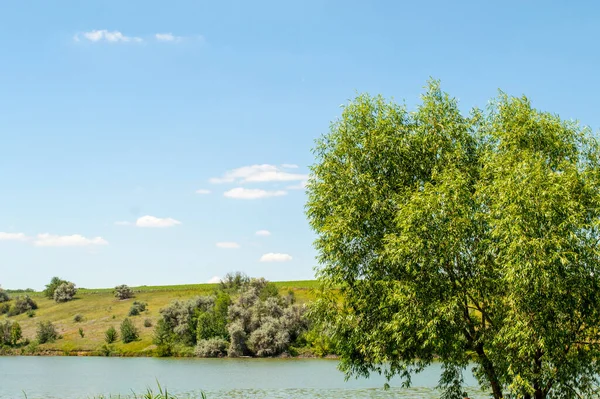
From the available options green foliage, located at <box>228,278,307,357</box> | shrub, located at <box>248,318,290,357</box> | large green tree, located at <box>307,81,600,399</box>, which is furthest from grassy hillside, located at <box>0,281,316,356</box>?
large green tree, located at <box>307,81,600,399</box>

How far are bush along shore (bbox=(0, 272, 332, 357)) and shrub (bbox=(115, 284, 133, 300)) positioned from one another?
20.4 m

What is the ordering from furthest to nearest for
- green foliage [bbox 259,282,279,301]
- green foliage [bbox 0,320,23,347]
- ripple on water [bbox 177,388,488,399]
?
green foliage [bbox 0,320,23,347] → green foliage [bbox 259,282,279,301] → ripple on water [bbox 177,388,488,399]

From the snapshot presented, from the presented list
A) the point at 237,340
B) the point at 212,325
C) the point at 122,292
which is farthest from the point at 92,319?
the point at 237,340

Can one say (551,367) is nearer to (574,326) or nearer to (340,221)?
(574,326)

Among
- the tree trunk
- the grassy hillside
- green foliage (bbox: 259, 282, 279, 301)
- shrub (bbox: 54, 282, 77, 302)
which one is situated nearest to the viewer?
the tree trunk

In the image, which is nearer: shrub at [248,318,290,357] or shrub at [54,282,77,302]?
shrub at [248,318,290,357]

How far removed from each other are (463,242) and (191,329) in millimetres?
81275

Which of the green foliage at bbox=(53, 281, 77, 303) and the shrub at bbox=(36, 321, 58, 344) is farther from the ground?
the green foliage at bbox=(53, 281, 77, 303)

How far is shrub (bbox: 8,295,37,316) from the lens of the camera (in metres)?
139

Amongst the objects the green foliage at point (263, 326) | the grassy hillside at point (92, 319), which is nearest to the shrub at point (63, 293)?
the grassy hillside at point (92, 319)

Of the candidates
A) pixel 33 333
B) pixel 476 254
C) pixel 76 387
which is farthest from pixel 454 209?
pixel 33 333

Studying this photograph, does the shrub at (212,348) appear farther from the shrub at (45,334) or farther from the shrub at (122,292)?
the shrub at (122,292)

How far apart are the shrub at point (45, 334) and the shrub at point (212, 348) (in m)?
31.7

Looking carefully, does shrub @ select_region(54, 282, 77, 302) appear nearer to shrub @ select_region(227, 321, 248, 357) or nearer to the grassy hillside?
the grassy hillside
